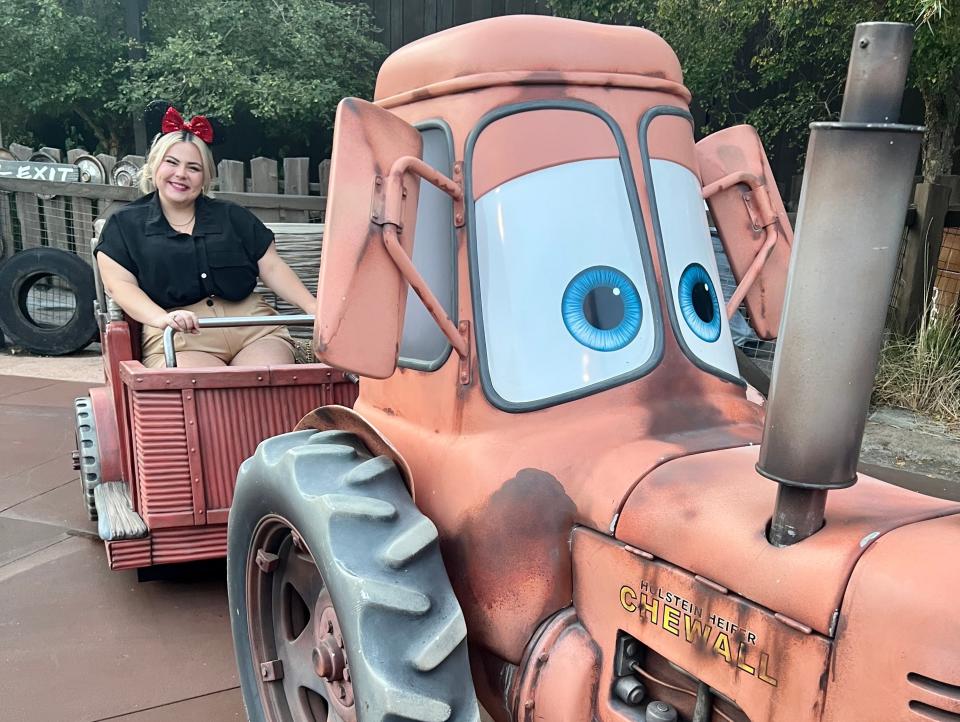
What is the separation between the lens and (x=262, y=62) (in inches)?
358

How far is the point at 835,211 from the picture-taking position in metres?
0.98

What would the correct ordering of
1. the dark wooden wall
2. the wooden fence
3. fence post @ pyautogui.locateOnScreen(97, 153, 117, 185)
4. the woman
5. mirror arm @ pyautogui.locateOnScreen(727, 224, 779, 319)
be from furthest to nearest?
the dark wooden wall → fence post @ pyautogui.locateOnScreen(97, 153, 117, 185) → the wooden fence → the woman → mirror arm @ pyautogui.locateOnScreen(727, 224, 779, 319)

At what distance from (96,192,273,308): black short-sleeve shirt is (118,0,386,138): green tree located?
544 cm

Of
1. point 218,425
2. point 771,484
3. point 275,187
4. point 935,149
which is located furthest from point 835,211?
point 275,187

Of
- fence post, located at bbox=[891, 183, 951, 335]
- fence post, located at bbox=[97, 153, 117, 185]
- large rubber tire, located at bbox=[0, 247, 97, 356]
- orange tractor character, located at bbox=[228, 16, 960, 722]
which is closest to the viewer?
orange tractor character, located at bbox=[228, 16, 960, 722]

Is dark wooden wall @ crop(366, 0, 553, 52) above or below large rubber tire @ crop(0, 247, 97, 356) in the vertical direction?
above

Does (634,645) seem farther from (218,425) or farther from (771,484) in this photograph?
(218,425)

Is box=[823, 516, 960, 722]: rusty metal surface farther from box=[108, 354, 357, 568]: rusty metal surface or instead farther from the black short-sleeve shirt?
the black short-sleeve shirt

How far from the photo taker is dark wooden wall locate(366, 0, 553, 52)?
32.6ft

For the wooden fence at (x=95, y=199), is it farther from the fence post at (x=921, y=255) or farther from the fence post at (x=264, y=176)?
the fence post at (x=921, y=255)

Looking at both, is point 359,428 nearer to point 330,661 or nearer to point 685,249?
point 330,661

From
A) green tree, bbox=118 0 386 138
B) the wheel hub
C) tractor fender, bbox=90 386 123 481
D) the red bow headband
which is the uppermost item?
green tree, bbox=118 0 386 138

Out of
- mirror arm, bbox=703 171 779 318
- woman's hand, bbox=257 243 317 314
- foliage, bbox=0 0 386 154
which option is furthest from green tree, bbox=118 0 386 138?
mirror arm, bbox=703 171 779 318

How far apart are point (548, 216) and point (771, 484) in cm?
66
